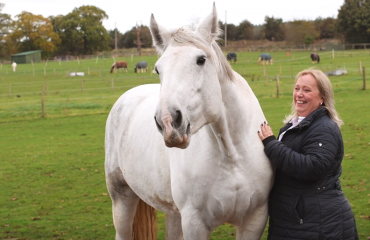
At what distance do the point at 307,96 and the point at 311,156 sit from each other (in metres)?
0.44

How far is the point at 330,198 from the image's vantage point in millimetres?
2875

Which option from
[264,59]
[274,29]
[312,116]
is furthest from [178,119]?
[274,29]

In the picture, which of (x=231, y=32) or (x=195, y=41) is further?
(x=231, y=32)

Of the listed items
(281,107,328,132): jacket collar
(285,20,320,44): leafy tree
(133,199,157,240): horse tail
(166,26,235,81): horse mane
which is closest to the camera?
(166,26,235,81): horse mane

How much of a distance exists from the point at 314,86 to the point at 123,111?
2025mm

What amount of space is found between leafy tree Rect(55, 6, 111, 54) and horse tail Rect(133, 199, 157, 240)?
217 ft

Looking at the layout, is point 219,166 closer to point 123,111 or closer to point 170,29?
point 170,29

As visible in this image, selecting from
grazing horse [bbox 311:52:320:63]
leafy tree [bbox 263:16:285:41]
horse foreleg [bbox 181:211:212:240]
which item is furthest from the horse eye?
leafy tree [bbox 263:16:285:41]

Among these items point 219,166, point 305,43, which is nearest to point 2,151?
point 219,166

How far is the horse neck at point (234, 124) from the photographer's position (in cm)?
280

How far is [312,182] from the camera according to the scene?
2.88 metres

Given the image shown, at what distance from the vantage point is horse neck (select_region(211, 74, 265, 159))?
110 inches

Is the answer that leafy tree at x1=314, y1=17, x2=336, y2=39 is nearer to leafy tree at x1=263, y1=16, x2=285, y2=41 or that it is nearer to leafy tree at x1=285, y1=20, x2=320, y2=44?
leafy tree at x1=285, y1=20, x2=320, y2=44

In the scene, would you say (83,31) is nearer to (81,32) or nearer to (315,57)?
(81,32)
